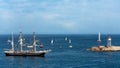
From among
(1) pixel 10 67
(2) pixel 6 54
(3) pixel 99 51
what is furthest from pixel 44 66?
(3) pixel 99 51

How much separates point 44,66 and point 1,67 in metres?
15.0

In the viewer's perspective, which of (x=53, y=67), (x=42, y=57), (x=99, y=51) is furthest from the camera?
(x=99, y=51)

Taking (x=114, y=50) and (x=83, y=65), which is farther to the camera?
(x=114, y=50)

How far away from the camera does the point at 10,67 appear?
121938 mm

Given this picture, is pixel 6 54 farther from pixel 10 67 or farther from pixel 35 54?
pixel 10 67

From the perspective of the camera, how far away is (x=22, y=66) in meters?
Result: 124

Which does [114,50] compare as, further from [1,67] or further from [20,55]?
[1,67]

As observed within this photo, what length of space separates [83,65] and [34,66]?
57.1 feet

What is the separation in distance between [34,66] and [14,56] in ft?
136

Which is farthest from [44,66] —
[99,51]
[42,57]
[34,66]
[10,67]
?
[99,51]

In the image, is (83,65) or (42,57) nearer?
(83,65)

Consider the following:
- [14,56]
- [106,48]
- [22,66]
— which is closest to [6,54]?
[14,56]

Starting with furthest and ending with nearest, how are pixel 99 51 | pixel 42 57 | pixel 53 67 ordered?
pixel 99 51
pixel 42 57
pixel 53 67

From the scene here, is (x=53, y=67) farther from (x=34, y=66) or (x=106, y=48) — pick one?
(x=106, y=48)
